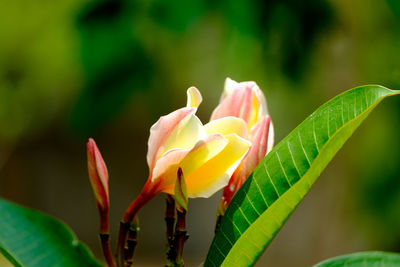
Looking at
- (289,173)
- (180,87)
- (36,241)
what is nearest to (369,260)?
(289,173)

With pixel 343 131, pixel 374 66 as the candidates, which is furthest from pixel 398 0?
pixel 343 131

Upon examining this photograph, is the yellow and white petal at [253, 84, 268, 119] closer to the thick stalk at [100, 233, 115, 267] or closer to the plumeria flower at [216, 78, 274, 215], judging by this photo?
the plumeria flower at [216, 78, 274, 215]

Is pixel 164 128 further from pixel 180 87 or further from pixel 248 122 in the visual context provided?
pixel 180 87

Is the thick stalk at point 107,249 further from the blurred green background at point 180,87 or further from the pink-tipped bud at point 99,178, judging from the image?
the blurred green background at point 180,87

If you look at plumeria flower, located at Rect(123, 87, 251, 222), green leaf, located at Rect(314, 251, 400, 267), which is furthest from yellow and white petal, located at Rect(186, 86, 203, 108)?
green leaf, located at Rect(314, 251, 400, 267)

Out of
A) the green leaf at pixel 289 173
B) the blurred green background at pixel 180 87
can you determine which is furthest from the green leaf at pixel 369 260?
the blurred green background at pixel 180 87

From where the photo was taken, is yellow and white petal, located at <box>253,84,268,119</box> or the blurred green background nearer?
yellow and white petal, located at <box>253,84,268,119</box>

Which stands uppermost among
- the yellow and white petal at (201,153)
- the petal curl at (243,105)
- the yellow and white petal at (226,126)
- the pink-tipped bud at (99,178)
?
the petal curl at (243,105)
